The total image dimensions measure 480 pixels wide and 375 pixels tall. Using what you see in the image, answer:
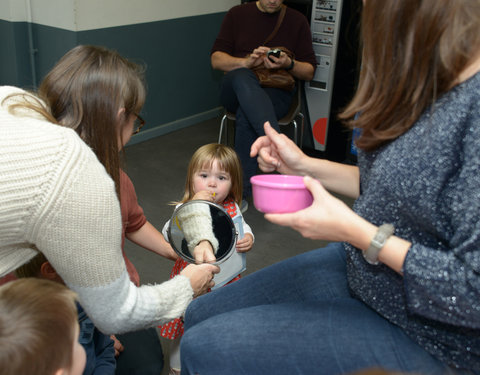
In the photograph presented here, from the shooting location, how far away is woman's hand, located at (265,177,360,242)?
3.43 ft

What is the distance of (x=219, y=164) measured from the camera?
2031 mm

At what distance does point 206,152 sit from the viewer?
2.05 m

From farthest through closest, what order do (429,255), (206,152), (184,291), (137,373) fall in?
(206,152)
(137,373)
(184,291)
(429,255)

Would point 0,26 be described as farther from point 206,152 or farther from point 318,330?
point 318,330

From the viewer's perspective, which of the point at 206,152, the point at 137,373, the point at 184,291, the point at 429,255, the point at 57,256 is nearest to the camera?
the point at 429,255

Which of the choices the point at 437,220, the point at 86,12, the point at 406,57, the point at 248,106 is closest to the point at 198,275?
the point at 437,220

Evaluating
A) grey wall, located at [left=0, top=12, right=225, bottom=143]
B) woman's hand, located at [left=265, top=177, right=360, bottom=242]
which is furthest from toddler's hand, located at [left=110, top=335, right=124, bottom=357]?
grey wall, located at [left=0, top=12, right=225, bottom=143]

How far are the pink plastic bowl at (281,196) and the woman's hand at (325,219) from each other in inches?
4.1

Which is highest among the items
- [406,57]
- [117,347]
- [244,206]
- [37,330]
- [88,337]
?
[406,57]

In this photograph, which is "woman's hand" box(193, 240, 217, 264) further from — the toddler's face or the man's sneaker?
the man's sneaker

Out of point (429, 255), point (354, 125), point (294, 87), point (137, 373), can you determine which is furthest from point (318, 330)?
point (294, 87)

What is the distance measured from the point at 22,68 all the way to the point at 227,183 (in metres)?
2.46

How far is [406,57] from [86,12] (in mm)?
2937

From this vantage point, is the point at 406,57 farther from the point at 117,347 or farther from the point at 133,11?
the point at 133,11
